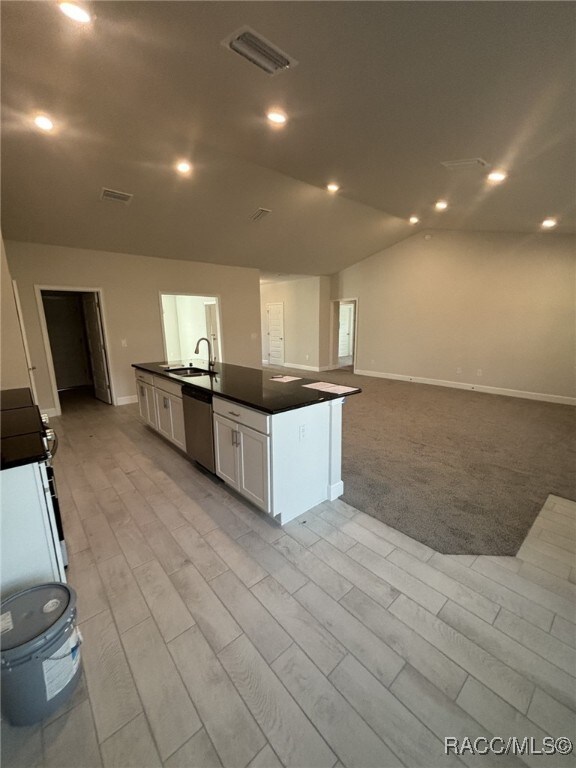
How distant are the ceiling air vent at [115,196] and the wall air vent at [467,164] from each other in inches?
145

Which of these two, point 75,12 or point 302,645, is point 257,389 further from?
point 75,12

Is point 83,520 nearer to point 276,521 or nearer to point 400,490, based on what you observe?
point 276,521

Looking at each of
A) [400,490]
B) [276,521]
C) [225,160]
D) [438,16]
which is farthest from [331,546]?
[225,160]

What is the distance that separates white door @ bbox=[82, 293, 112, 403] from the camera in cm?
545

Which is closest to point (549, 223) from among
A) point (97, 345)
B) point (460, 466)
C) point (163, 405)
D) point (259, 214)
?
point (460, 466)

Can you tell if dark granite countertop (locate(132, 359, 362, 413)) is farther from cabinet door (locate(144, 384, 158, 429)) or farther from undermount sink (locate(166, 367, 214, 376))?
cabinet door (locate(144, 384, 158, 429))

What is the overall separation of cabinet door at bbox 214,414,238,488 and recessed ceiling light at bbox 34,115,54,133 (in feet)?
9.39

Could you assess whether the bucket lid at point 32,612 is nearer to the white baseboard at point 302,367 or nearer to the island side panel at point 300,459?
the island side panel at point 300,459

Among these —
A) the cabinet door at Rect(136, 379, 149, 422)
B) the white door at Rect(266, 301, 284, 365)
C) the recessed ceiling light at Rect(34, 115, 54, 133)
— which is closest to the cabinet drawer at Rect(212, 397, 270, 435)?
the cabinet door at Rect(136, 379, 149, 422)

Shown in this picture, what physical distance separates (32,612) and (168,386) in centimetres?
235

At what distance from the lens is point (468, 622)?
1543 millimetres

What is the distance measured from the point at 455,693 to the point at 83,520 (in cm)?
251

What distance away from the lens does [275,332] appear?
32.3 feet

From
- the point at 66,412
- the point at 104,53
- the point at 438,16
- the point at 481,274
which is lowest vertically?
the point at 66,412
